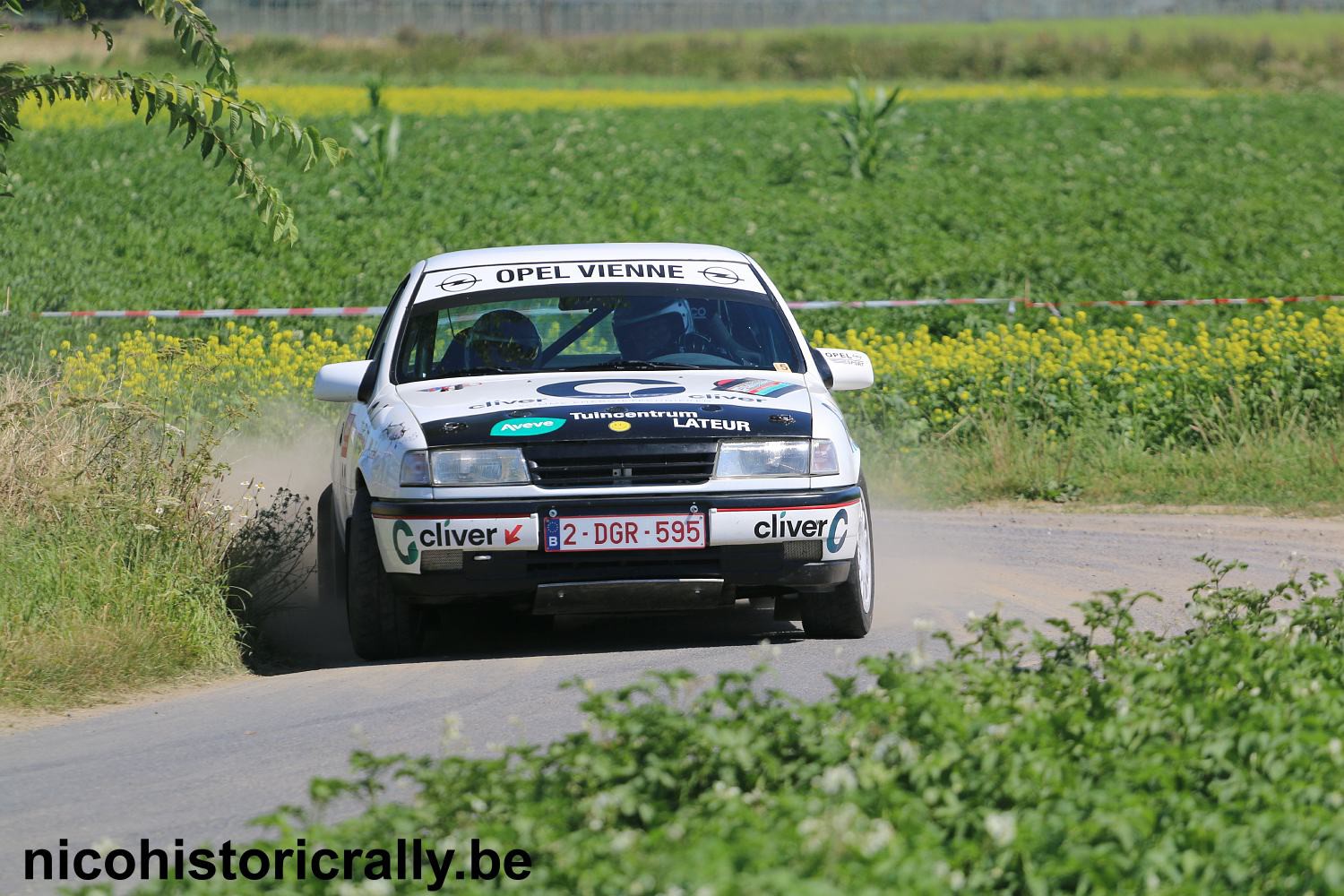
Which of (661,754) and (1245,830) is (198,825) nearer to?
(661,754)

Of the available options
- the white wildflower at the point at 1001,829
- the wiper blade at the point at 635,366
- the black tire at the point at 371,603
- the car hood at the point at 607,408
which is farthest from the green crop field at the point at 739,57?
the white wildflower at the point at 1001,829

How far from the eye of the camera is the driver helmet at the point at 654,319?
→ 342 inches

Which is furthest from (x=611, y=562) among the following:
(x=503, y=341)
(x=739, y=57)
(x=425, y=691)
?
(x=739, y=57)

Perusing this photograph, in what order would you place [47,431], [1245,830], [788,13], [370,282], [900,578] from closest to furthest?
1. [1245,830]
2. [47,431]
3. [900,578]
4. [370,282]
5. [788,13]

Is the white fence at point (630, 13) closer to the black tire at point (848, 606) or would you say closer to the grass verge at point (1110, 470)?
the grass verge at point (1110, 470)

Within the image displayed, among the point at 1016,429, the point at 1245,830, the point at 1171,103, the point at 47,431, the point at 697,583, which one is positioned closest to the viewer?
the point at 1245,830

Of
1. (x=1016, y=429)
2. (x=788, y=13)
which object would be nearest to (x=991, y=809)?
(x=1016, y=429)

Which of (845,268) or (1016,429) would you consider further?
(845,268)

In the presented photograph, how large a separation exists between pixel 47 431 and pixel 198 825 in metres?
4.11

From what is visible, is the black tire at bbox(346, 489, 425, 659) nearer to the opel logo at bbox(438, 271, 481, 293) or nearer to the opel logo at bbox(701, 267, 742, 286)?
the opel logo at bbox(438, 271, 481, 293)

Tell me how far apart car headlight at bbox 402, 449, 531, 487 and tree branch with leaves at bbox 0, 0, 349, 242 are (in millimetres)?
2587

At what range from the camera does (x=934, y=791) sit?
13.0 feet

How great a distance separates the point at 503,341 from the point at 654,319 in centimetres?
72

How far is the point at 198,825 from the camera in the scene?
5.31 metres
